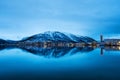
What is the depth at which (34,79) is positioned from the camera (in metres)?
20.3

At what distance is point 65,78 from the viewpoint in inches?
824

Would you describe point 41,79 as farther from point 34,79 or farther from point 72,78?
point 72,78

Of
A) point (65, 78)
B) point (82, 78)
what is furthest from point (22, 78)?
point (82, 78)

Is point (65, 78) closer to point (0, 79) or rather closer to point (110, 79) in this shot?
point (110, 79)

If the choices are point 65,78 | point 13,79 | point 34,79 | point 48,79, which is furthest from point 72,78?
point 13,79

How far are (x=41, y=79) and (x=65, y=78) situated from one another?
225 cm

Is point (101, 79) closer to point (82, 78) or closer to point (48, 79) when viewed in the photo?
point (82, 78)

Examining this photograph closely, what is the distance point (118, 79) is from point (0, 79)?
10542 mm

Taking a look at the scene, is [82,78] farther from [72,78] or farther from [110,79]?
[110,79]

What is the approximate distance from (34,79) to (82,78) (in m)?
4.51

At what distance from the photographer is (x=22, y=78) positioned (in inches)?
821

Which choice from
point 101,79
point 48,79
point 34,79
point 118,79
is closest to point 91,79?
point 101,79

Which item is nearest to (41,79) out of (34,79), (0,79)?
(34,79)

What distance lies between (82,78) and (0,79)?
24.7 ft
